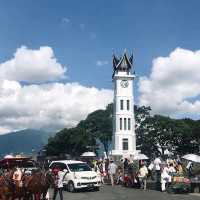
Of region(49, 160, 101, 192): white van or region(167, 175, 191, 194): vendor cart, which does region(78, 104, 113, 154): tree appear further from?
region(167, 175, 191, 194): vendor cart

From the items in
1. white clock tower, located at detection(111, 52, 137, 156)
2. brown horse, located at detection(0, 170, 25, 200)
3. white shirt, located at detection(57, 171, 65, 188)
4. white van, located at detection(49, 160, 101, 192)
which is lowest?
brown horse, located at detection(0, 170, 25, 200)

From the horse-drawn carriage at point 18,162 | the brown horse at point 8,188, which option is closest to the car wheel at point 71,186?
the horse-drawn carriage at point 18,162

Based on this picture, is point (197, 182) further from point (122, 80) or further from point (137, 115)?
point (137, 115)

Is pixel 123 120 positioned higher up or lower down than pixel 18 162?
higher up

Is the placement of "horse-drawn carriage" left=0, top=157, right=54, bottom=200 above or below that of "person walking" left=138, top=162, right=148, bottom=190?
below

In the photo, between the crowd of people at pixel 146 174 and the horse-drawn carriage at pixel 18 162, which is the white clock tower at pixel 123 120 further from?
the horse-drawn carriage at pixel 18 162

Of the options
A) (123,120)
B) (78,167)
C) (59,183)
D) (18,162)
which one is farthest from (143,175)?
(123,120)

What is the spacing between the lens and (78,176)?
2648 cm

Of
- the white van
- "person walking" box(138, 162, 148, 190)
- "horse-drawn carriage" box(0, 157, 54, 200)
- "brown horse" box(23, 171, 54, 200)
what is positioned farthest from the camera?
"person walking" box(138, 162, 148, 190)

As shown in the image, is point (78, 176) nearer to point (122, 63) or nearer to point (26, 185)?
point (26, 185)

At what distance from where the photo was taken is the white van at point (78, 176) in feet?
86.9

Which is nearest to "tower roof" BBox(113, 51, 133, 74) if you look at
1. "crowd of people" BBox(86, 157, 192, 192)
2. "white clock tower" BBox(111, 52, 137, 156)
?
"white clock tower" BBox(111, 52, 137, 156)

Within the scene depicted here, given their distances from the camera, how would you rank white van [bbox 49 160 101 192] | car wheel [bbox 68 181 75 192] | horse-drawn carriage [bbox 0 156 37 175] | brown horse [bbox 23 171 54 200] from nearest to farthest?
1. brown horse [bbox 23 171 54 200]
2. horse-drawn carriage [bbox 0 156 37 175]
3. white van [bbox 49 160 101 192]
4. car wheel [bbox 68 181 75 192]

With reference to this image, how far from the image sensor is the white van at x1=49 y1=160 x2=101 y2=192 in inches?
1043
